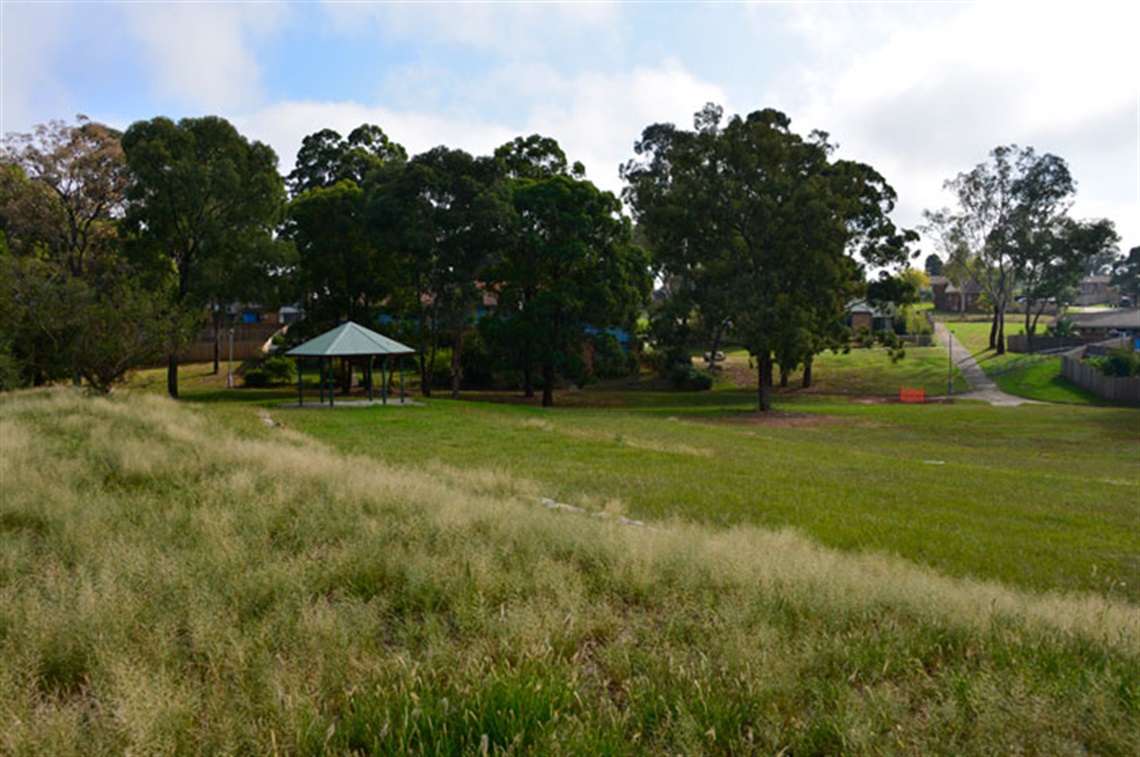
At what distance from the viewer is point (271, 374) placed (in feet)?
142

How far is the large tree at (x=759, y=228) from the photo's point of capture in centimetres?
3734

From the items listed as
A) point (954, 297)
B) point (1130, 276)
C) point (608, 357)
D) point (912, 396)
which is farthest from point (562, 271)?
point (1130, 276)

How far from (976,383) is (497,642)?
186 feet

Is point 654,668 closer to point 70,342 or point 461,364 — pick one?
point 70,342

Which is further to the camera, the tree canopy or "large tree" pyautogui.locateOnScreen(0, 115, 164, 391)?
the tree canopy

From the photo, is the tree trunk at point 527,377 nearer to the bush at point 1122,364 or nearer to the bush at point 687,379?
the bush at point 687,379

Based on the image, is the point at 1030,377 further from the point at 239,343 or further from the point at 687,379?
the point at 239,343

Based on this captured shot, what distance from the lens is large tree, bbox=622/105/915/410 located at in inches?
1470

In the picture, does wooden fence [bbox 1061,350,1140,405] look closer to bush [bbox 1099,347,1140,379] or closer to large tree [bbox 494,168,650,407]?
bush [bbox 1099,347,1140,379]

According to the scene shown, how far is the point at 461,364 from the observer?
159 ft

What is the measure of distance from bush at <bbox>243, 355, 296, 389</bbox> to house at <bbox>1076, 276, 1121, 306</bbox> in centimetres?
15066

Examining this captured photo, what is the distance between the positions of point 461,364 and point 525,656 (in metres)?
45.1

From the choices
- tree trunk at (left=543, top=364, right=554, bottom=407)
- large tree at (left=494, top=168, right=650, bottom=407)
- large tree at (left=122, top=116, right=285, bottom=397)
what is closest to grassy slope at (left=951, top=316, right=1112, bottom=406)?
large tree at (left=494, top=168, right=650, bottom=407)

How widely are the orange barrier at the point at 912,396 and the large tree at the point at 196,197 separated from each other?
1494 inches
